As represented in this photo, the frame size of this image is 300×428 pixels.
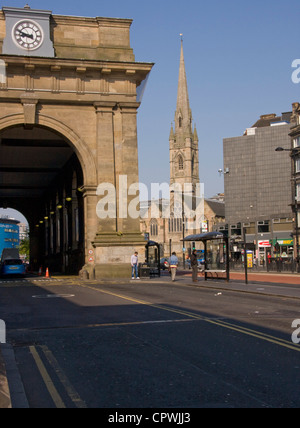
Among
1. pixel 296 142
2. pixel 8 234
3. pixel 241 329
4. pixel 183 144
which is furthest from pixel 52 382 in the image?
pixel 183 144

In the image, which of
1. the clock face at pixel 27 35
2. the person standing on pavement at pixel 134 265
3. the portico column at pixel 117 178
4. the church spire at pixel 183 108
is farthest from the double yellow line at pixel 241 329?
the church spire at pixel 183 108

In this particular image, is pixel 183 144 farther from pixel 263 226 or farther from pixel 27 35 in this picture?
pixel 27 35

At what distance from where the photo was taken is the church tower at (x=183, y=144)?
557 ft

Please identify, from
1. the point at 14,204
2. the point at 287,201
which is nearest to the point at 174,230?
the point at 287,201

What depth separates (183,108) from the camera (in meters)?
172

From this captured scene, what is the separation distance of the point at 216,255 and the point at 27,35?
17288 millimetres

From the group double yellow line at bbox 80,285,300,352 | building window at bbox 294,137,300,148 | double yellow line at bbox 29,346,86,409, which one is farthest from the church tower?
double yellow line at bbox 29,346,86,409

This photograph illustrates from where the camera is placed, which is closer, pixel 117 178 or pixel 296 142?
pixel 117 178

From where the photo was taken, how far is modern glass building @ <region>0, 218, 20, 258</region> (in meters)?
58.0

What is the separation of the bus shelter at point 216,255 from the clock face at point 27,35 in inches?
597

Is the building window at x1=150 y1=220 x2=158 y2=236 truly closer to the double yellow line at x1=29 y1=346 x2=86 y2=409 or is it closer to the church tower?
the church tower

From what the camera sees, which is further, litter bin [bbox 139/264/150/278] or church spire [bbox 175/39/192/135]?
church spire [bbox 175/39/192/135]

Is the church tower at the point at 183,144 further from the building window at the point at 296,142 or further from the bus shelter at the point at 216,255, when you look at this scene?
the bus shelter at the point at 216,255

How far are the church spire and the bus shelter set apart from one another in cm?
14218
